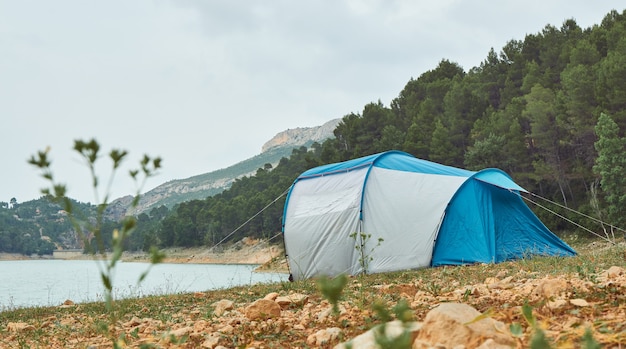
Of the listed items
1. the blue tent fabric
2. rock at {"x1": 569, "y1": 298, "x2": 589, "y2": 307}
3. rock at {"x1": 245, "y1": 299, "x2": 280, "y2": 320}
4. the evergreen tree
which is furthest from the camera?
the evergreen tree

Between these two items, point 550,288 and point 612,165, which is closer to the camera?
point 550,288

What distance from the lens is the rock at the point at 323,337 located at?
274 centimetres

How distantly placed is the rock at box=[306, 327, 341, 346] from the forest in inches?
792

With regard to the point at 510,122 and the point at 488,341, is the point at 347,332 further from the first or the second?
the point at 510,122

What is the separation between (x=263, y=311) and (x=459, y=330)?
6.88ft

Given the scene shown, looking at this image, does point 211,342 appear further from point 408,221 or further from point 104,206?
point 408,221

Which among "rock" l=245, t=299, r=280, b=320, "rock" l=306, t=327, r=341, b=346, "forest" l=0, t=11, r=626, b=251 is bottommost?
"rock" l=245, t=299, r=280, b=320

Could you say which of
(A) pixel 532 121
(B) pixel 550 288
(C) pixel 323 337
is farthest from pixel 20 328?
(A) pixel 532 121

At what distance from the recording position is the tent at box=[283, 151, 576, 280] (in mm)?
10133

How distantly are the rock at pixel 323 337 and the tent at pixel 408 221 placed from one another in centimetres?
701

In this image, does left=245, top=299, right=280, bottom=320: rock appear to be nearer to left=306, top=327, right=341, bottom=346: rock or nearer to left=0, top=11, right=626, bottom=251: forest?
left=306, top=327, right=341, bottom=346: rock

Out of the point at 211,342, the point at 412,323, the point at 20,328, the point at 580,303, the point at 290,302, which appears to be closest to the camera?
the point at 412,323

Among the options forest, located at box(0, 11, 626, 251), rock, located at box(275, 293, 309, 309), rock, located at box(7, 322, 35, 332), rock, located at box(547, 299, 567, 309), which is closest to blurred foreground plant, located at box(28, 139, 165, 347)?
A: rock, located at box(547, 299, 567, 309)

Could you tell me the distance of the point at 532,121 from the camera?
34.4m
